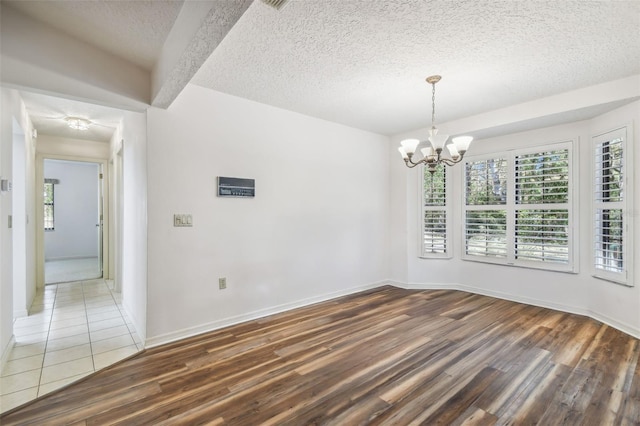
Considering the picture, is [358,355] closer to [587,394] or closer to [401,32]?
[587,394]

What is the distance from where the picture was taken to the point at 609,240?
134 inches

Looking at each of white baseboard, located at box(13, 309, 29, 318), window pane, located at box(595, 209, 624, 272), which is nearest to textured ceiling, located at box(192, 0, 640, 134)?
window pane, located at box(595, 209, 624, 272)

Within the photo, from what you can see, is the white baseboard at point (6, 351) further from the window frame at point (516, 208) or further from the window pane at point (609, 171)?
the window pane at point (609, 171)

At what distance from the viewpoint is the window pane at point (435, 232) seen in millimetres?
4859

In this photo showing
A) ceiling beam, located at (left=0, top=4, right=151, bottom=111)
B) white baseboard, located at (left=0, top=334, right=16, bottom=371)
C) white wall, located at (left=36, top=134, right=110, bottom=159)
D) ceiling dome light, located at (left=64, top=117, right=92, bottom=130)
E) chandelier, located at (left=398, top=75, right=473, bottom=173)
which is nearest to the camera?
ceiling beam, located at (left=0, top=4, right=151, bottom=111)

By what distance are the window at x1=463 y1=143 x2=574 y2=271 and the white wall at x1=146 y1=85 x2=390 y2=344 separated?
1.55 metres

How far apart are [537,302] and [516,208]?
1292 mm

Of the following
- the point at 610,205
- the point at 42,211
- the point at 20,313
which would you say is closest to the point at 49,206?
the point at 42,211

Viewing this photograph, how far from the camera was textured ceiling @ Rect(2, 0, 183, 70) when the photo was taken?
1.90 meters

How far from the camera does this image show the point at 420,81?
301cm

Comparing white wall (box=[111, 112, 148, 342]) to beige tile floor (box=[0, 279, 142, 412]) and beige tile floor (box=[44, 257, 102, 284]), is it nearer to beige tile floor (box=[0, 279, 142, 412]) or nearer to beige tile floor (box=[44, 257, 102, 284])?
beige tile floor (box=[0, 279, 142, 412])

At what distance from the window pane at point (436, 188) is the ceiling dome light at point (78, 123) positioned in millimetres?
4992

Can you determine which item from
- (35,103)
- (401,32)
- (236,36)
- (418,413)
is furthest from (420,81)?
(35,103)

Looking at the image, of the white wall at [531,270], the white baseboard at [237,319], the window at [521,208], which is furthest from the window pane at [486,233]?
the white baseboard at [237,319]
